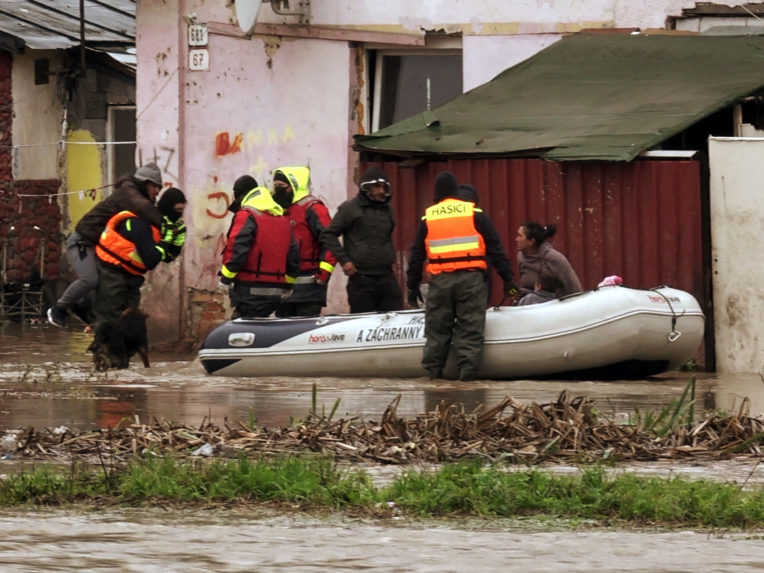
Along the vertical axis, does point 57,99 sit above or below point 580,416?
above

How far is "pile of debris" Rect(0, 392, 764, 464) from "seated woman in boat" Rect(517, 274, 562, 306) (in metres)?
5.21

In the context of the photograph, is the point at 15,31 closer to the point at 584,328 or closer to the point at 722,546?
the point at 584,328

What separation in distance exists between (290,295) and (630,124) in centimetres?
324

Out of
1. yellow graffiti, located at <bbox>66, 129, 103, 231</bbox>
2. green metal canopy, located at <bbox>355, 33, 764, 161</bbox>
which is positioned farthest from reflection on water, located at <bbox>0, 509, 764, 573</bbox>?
yellow graffiti, located at <bbox>66, 129, 103, 231</bbox>

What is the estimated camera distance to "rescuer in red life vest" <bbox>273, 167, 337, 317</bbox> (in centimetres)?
1564

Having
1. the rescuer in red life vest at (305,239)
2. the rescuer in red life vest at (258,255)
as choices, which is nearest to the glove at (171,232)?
the rescuer in red life vest at (258,255)

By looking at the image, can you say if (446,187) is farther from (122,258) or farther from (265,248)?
(122,258)

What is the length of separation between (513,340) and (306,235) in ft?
8.02

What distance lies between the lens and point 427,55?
18.7 metres

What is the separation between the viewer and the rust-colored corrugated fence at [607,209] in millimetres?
15773

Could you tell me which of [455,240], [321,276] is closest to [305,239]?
[321,276]

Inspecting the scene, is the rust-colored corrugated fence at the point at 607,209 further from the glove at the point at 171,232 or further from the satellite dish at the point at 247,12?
the glove at the point at 171,232

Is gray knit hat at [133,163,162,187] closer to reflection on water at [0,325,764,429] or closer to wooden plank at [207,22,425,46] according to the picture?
reflection on water at [0,325,764,429]

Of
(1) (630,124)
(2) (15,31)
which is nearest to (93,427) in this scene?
(1) (630,124)
